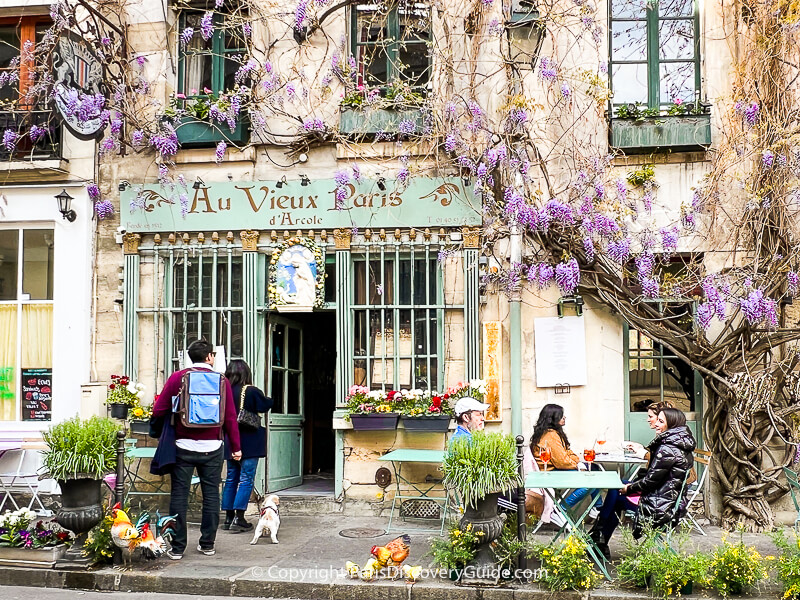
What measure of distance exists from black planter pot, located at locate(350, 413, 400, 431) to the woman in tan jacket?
189 centimetres

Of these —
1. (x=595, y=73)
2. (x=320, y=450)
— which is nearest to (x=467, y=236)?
(x=595, y=73)

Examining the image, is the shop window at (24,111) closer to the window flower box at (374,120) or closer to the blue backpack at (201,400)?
the window flower box at (374,120)

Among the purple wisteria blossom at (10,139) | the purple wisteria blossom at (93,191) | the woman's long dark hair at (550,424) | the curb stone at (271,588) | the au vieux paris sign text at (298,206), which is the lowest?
the curb stone at (271,588)

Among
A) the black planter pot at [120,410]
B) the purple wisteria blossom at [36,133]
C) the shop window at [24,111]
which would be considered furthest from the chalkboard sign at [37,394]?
the purple wisteria blossom at [36,133]

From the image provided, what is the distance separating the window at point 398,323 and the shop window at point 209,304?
1407 millimetres

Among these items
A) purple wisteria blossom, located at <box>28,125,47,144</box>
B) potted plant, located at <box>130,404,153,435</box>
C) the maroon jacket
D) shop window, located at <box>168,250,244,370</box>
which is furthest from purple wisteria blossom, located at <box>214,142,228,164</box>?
the maroon jacket

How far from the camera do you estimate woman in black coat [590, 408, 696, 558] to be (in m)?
7.31

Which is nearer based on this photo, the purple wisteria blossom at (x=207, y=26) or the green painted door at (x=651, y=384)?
the green painted door at (x=651, y=384)

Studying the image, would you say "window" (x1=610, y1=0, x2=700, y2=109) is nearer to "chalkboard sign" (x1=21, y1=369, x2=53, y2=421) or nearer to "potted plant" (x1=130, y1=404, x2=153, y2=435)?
"potted plant" (x1=130, y1=404, x2=153, y2=435)

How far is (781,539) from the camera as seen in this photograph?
6.70 meters

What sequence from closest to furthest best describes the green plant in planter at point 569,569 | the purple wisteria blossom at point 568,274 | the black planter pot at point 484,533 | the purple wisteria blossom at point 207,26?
the green plant in planter at point 569,569, the black planter pot at point 484,533, the purple wisteria blossom at point 568,274, the purple wisteria blossom at point 207,26

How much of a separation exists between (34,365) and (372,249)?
14.3 feet

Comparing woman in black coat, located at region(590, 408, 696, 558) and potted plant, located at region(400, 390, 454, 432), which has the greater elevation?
potted plant, located at region(400, 390, 454, 432)

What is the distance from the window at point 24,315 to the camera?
10.7 m
